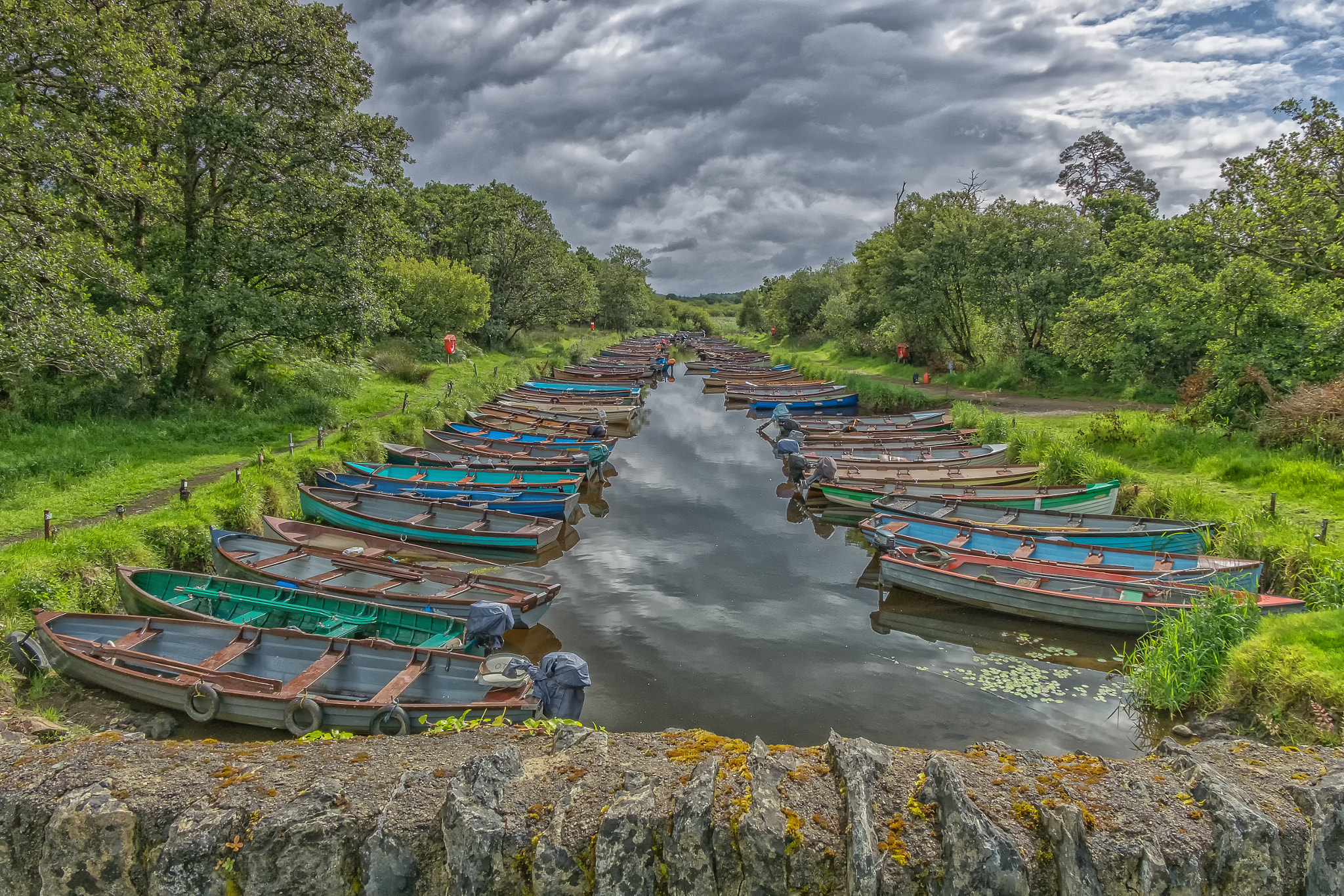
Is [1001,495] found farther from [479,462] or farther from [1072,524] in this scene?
[479,462]

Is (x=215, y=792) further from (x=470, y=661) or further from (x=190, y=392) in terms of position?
(x=190, y=392)

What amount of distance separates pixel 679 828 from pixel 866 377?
44.8 m

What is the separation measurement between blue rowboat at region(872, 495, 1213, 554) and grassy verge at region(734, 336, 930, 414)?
728 inches

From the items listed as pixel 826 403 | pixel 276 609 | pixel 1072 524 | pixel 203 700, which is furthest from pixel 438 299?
pixel 1072 524

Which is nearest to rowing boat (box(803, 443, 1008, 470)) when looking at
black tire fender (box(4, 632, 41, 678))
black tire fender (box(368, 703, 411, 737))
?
black tire fender (box(368, 703, 411, 737))

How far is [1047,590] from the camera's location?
1323 cm

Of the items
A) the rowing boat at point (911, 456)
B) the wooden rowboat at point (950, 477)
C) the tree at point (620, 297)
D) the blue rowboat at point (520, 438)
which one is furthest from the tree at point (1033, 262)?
the tree at point (620, 297)

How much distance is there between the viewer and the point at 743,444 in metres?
32.8

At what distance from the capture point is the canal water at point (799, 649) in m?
10.2

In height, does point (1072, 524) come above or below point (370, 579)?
above

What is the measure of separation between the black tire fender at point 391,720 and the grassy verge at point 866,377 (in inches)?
1287

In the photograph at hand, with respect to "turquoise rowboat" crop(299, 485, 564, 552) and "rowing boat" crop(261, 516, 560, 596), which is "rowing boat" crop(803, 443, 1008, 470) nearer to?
"turquoise rowboat" crop(299, 485, 564, 552)

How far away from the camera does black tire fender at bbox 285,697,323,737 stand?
8.72 meters

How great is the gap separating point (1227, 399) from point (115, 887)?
2557 cm
